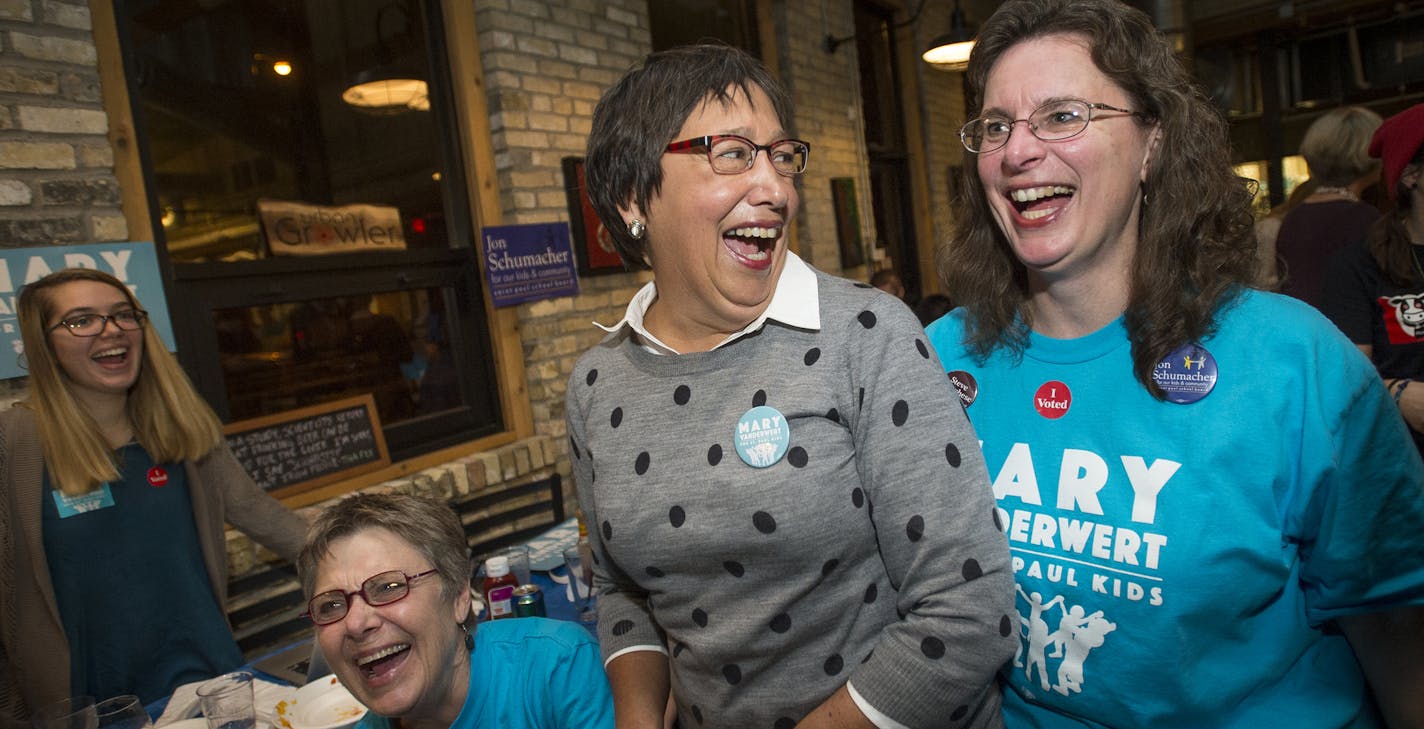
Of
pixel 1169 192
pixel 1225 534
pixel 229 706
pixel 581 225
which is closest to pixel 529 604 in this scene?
pixel 229 706

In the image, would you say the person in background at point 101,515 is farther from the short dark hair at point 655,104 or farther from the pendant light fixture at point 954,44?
the pendant light fixture at point 954,44

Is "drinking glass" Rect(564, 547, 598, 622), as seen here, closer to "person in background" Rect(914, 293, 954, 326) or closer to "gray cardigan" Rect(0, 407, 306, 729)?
"gray cardigan" Rect(0, 407, 306, 729)

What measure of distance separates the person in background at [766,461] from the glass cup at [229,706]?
81 centimetres

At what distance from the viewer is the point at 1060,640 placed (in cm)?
110

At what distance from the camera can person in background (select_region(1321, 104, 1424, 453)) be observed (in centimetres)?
206

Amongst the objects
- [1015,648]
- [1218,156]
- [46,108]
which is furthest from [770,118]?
[46,108]

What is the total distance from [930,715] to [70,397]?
7.99 ft

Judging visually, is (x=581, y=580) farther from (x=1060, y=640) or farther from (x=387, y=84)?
(x=387, y=84)

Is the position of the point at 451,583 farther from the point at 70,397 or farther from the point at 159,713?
the point at 70,397

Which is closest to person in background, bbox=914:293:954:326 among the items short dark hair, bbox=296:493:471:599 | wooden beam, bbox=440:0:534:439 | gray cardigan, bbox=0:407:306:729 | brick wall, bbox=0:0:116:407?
wooden beam, bbox=440:0:534:439

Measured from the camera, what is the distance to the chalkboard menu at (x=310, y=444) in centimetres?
305

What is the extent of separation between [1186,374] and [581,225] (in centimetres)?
334

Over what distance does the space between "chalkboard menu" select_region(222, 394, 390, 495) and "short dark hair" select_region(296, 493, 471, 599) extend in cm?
179

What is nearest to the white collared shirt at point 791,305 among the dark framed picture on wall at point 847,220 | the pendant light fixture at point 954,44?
the pendant light fixture at point 954,44
